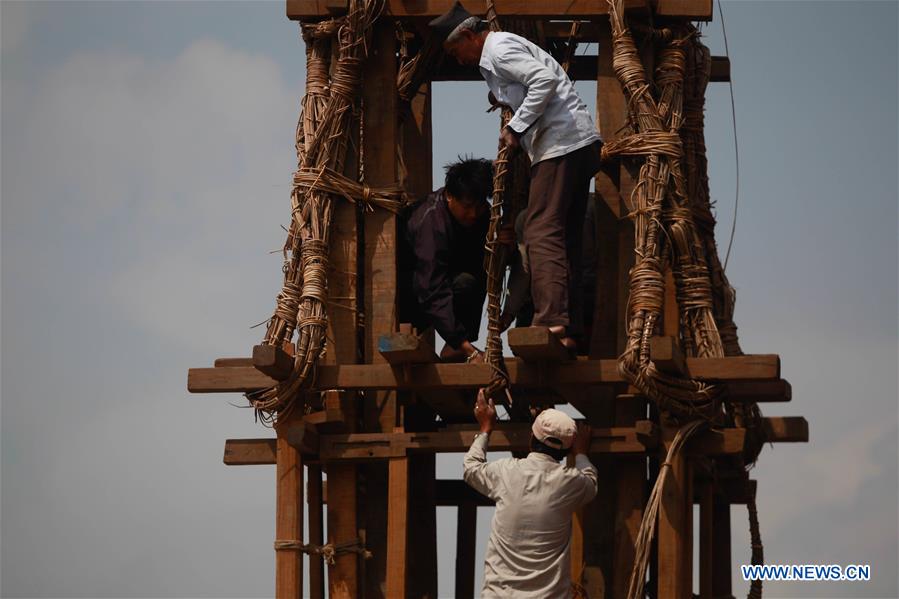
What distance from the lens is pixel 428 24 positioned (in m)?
13.0

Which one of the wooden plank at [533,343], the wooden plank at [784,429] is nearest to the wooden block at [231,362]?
the wooden plank at [533,343]

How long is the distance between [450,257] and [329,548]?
187 cm

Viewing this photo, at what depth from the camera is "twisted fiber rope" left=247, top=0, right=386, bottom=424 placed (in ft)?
40.3

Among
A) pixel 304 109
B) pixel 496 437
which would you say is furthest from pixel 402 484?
pixel 304 109

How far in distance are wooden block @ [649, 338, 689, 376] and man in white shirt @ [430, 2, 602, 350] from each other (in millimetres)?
573

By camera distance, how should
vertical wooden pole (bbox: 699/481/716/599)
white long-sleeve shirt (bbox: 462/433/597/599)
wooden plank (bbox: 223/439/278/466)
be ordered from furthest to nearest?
vertical wooden pole (bbox: 699/481/716/599), wooden plank (bbox: 223/439/278/466), white long-sleeve shirt (bbox: 462/433/597/599)

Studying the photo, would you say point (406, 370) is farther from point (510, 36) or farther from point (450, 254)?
point (510, 36)

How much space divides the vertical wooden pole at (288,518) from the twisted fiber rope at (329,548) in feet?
0.08

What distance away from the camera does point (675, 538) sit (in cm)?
1200

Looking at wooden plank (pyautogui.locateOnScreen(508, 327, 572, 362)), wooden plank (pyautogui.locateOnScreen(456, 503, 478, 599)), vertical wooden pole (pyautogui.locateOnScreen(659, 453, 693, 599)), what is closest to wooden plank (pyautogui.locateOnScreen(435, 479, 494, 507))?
wooden plank (pyautogui.locateOnScreen(456, 503, 478, 599))

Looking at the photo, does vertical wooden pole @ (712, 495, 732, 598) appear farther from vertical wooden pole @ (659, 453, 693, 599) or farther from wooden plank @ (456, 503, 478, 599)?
vertical wooden pole @ (659, 453, 693, 599)

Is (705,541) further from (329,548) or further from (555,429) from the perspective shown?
(555,429)

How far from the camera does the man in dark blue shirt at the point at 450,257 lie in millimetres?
12688

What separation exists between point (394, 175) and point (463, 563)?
11.6 ft
